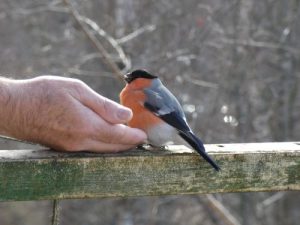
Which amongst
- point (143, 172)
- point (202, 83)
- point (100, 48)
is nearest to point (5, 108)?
point (143, 172)

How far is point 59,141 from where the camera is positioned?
2012mm

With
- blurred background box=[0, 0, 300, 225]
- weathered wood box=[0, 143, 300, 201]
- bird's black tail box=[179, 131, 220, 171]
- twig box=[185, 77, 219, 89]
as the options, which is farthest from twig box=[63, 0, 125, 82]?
weathered wood box=[0, 143, 300, 201]

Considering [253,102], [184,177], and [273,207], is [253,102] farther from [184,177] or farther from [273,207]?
[184,177]

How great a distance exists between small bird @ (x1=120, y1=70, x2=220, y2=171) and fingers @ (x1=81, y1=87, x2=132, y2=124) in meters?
0.46

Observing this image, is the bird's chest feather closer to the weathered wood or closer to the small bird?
the small bird

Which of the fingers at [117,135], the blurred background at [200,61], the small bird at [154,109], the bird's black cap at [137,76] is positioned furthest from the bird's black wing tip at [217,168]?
the blurred background at [200,61]

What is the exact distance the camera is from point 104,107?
80.0 inches

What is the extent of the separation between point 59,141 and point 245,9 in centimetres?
490

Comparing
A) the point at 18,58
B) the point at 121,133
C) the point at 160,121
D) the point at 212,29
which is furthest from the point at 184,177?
the point at 18,58

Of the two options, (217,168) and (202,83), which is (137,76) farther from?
(202,83)

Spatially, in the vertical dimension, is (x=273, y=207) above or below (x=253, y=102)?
below

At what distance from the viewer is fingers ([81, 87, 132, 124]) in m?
2.02

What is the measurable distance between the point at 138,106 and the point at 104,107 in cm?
75

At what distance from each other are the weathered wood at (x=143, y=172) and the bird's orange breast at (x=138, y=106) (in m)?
0.54
